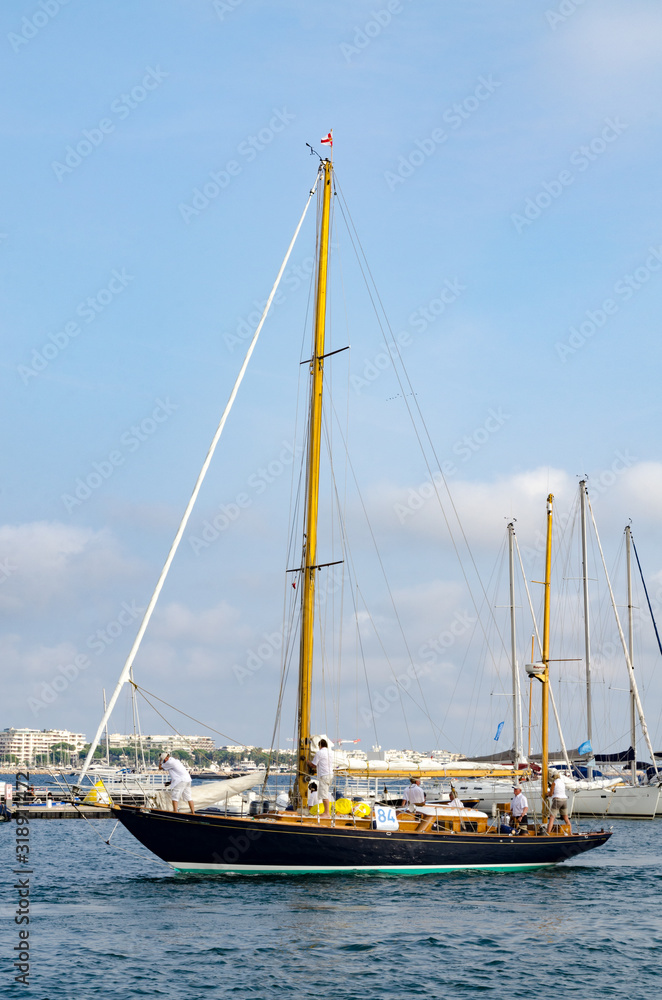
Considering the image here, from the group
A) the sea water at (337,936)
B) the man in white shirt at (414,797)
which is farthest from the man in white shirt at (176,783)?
the man in white shirt at (414,797)

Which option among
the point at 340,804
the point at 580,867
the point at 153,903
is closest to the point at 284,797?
the point at 340,804

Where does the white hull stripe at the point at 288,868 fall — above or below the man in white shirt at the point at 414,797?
below

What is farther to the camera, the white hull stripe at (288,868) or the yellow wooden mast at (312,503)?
the yellow wooden mast at (312,503)

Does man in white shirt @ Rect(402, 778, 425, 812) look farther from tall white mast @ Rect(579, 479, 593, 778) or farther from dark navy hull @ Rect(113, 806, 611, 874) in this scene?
tall white mast @ Rect(579, 479, 593, 778)

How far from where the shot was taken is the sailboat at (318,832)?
28.5 m

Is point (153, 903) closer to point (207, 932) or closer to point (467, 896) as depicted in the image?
point (207, 932)

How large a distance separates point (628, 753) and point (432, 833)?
43355mm

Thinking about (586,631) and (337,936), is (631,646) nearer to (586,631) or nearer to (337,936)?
(586,631)

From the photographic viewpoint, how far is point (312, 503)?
3275 cm

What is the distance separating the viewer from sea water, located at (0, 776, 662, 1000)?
18719 mm

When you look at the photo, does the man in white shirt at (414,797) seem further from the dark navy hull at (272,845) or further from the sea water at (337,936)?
the sea water at (337,936)

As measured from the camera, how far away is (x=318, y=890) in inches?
1068

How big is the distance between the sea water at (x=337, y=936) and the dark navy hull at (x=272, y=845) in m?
0.42

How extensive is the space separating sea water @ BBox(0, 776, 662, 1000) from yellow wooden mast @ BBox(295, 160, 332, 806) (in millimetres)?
4421
